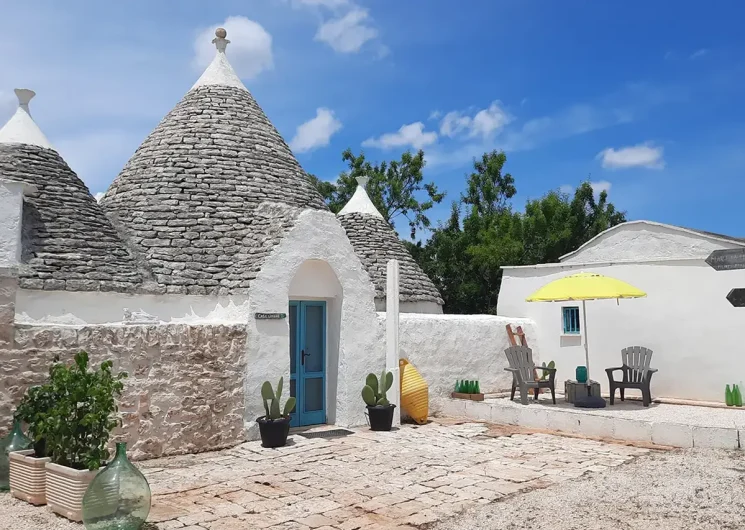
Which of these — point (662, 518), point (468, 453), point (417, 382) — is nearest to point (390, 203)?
point (417, 382)

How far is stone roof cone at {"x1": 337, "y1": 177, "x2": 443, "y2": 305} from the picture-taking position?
13750 mm

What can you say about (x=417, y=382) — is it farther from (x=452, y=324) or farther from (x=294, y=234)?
(x=294, y=234)

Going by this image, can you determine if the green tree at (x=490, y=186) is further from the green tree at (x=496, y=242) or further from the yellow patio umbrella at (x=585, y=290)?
the yellow patio umbrella at (x=585, y=290)

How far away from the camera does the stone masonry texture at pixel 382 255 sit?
1374 cm

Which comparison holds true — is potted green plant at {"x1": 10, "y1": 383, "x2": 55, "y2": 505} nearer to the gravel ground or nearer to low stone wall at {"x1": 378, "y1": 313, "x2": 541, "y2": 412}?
the gravel ground

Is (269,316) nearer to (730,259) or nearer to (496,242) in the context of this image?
(730,259)

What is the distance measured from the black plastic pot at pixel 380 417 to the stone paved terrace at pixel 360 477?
0.63 ft

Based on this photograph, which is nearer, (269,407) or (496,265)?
(269,407)

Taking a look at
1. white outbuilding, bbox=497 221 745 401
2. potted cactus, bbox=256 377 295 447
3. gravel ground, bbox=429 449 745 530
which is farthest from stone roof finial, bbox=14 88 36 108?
white outbuilding, bbox=497 221 745 401

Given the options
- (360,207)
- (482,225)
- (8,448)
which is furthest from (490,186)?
(8,448)

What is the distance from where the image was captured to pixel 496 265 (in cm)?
2420

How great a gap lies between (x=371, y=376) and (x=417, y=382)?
106 cm

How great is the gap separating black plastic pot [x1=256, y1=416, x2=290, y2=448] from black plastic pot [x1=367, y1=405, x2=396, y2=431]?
173cm

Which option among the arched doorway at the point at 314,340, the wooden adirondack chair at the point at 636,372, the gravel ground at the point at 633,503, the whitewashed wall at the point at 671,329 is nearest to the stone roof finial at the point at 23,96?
the arched doorway at the point at 314,340
